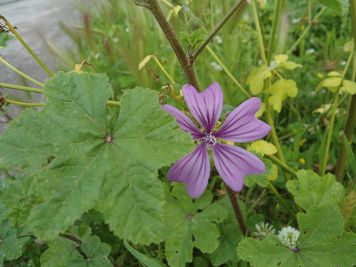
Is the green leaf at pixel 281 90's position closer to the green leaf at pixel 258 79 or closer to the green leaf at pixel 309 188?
the green leaf at pixel 258 79

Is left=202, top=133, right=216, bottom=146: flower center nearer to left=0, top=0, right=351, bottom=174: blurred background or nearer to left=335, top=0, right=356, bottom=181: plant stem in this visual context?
left=0, top=0, right=351, bottom=174: blurred background

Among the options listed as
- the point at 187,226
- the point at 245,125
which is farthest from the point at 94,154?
the point at 187,226

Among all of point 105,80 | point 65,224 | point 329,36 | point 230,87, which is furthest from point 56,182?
point 329,36

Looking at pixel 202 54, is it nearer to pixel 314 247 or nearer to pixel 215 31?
pixel 215 31

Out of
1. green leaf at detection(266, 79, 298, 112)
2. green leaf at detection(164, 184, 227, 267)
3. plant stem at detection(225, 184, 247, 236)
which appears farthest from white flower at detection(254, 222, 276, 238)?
green leaf at detection(266, 79, 298, 112)

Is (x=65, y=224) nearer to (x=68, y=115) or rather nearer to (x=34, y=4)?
(x=68, y=115)

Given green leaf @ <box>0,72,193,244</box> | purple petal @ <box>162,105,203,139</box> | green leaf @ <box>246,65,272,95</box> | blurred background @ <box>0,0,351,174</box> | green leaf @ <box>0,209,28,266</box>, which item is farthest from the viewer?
blurred background @ <box>0,0,351,174</box>
